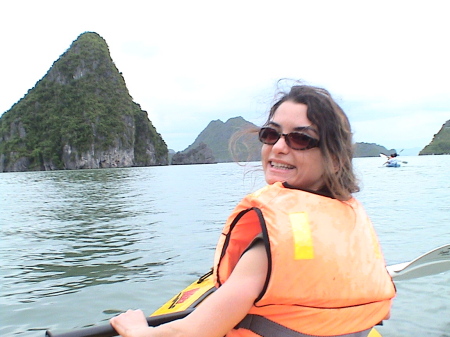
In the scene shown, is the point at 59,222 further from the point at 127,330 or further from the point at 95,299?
the point at 127,330

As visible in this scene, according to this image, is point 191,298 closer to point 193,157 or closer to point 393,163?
point 393,163

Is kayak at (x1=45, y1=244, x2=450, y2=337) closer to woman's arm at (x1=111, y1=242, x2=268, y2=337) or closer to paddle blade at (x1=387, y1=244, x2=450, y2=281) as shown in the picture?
paddle blade at (x1=387, y1=244, x2=450, y2=281)

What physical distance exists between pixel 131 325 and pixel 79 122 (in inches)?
4418

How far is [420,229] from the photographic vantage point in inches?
411

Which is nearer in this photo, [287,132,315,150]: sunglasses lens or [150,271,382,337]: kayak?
[287,132,315,150]: sunglasses lens

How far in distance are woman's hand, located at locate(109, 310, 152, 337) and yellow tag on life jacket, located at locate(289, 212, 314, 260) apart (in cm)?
65

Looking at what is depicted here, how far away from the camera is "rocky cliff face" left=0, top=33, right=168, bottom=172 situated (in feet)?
341

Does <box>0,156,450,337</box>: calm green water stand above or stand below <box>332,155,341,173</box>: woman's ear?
below

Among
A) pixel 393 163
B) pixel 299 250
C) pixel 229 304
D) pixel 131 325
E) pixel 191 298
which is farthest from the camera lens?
pixel 393 163

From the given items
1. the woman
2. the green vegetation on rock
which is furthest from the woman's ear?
the green vegetation on rock

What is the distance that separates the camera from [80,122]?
356ft

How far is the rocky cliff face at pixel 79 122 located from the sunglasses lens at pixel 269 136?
10441 cm

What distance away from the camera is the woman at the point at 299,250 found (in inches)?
65.3

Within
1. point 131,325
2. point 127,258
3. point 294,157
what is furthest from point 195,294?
point 127,258
